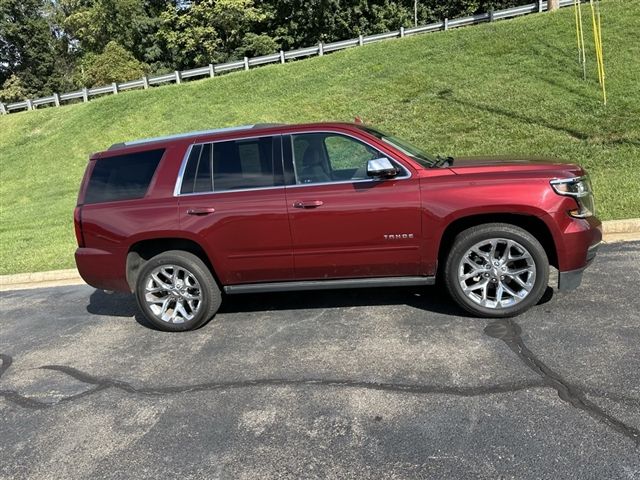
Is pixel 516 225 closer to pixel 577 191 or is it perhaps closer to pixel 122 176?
pixel 577 191

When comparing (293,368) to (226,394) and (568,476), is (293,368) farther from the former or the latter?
(568,476)

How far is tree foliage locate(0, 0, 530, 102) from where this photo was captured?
42.0 meters

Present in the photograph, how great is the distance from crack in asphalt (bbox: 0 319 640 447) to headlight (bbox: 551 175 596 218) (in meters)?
1.07

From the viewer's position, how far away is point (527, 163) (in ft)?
15.3

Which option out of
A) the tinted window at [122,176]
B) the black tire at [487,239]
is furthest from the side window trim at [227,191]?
the black tire at [487,239]

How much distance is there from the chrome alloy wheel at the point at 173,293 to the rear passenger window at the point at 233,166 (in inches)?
30.4

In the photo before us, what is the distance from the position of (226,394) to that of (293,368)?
0.55 m

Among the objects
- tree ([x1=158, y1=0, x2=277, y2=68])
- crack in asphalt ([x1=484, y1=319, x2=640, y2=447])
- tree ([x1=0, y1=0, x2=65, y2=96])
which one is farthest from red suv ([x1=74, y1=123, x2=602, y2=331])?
tree ([x1=0, y1=0, x2=65, y2=96])

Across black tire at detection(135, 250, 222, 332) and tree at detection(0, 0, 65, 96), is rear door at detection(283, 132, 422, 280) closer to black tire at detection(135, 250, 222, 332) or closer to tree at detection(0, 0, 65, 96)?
black tire at detection(135, 250, 222, 332)

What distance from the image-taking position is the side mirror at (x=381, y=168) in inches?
175

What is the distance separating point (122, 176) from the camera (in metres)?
5.14

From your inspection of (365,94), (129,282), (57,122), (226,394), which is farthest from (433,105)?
(57,122)

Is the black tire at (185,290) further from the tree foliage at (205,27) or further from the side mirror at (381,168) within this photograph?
the tree foliage at (205,27)

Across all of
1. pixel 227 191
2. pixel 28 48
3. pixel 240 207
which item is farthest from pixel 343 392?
pixel 28 48
